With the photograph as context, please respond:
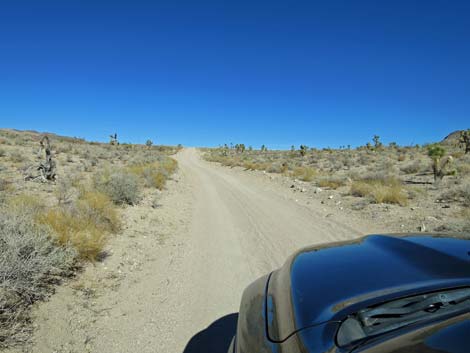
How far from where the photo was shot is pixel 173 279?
4.71 metres

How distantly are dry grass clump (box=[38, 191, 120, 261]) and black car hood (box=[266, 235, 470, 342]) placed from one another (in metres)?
3.90

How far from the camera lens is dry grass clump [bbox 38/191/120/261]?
4715 millimetres

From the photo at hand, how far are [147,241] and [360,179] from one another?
1146 cm

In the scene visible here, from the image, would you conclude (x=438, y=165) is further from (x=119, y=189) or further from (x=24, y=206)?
(x=24, y=206)

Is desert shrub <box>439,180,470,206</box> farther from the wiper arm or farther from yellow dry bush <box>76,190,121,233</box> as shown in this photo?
yellow dry bush <box>76,190,121,233</box>

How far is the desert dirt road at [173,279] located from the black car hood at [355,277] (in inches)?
69.9

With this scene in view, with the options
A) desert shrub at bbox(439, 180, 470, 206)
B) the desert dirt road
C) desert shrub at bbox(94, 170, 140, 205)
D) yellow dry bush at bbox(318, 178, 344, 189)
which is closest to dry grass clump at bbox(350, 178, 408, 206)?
desert shrub at bbox(439, 180, 470, 206)

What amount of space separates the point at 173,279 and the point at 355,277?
11.8 ft

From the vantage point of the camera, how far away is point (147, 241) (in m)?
6.45

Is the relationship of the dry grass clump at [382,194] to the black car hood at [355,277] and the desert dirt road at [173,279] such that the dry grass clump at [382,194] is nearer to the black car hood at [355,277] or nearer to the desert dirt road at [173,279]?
the desert dirt road at [173,279]

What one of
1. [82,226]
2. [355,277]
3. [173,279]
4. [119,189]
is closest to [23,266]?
[82,226]

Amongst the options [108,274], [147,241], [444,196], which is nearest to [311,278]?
[108,274]

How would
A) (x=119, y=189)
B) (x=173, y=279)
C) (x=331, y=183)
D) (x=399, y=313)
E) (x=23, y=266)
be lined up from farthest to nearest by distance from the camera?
(x=331, y=183), (x=119, y=189), (x=173, y=279), (x=23, y=266), (x=399, y=313)

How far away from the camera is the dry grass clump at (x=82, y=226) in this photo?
471cm
